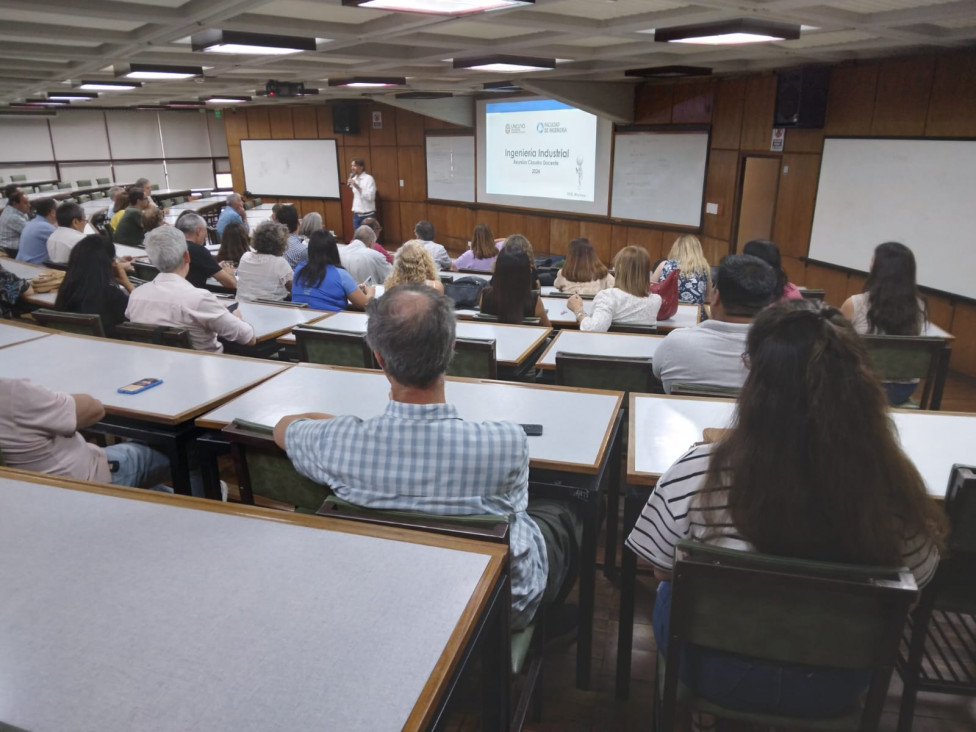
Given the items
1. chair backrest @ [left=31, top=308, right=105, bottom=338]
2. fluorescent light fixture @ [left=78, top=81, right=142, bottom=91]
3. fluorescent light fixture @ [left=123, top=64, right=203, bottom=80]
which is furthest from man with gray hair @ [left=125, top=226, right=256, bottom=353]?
fluorescent light fixture @ [left=78, top=81, right=142, bottom=91]

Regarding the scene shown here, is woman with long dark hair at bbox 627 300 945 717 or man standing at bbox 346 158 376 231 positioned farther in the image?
man standing at bbox 346 158 376 231

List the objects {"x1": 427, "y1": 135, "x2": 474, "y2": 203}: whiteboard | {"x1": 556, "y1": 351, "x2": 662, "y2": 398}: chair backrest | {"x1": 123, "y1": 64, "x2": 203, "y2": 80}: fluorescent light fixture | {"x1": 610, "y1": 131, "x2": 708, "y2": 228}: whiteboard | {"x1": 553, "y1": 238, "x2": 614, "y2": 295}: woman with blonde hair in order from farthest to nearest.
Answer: {"x1": 427, "y1": 135, "x2": 474, "y2": 203}: whiteboard < {"x1": 610, "y1": 131, "x2": 708, "y2": 228}: whiteboard < {"x1": 123, "y1": 64, "x2": 203, "y2": 80}: fluorescent light fixture < {"x1": 553, "y1": 238, "x2": 614, "y2": 295}: woman with blonde hair < {"x1": 556, "y1": 351, "x2": 662, "y2": 398}: chair backrest

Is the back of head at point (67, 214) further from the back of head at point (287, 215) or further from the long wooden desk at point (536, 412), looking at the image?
the long wooden desk at point (536, 412)

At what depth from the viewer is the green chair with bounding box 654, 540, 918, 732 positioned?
3.85ft

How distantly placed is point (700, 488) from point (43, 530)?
1.41 m

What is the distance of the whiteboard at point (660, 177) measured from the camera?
7637mm

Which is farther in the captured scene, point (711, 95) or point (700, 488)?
point (711, 95)

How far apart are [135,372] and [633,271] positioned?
2.52m

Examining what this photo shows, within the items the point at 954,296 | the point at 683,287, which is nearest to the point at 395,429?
the point at 683,287

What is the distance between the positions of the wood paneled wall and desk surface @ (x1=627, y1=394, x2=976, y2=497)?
11.9ft

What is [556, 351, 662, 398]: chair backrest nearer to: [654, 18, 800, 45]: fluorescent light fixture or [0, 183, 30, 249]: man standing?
[654, 18, 800, 45]: fluorescent light fixture

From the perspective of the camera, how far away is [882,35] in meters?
4.12

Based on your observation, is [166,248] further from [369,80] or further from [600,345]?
[369,80]

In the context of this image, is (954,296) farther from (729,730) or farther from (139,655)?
(139,655)
